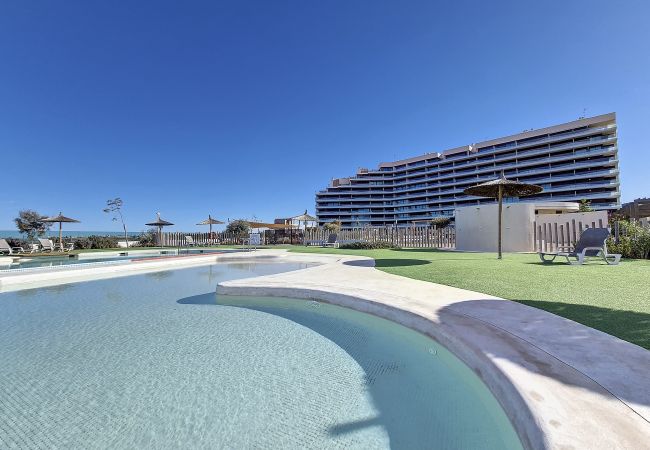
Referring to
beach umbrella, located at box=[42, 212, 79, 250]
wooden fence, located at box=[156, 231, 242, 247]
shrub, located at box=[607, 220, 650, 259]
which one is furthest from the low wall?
beach umbrella, located at box=[42, 212, 79, 250]

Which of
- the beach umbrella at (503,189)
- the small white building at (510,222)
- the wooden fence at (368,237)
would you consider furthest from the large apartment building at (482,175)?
the beach umbrella at (503,189)

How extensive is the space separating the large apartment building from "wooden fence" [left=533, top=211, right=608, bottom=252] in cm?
5205

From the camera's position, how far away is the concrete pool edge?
4.00 ft

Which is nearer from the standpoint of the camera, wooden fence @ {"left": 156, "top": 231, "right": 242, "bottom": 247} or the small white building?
the small white building

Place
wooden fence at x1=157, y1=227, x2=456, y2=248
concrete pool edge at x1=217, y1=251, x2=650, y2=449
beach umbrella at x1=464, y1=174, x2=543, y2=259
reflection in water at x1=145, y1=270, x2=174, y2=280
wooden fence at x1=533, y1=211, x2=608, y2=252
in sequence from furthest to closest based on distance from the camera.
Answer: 1. wooden fence at x1=157, y1=227, x2=456, y2=248
2. wooden fence at x1=533, y1=211, x2=608, y2=252
3. beach umbrella at x1=464, y1=174, x2=543, y2=259
4. reflection in water at x1=145, y1=270, x2=174, y2=280
5. concrete pool edge at x1=217, y1=251, x2=650, y2=449

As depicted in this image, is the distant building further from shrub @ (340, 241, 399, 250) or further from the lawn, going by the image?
shrub @ (340, 241, 399, 250)

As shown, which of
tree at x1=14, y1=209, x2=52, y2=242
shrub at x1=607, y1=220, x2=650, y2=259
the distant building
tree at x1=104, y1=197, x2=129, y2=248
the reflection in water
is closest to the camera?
the reflection in water

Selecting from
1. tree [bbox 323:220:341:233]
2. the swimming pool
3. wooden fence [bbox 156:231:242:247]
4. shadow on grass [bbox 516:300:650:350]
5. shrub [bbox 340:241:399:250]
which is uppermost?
tree [bbox 323:220:341:233]

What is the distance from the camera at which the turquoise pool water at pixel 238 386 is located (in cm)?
159

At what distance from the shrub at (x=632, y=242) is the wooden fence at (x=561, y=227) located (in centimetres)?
79

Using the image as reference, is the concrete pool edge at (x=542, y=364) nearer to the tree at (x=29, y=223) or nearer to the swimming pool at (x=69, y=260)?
the swimming pool at (x=69, y=260)

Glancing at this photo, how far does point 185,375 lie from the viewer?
2.35 meters

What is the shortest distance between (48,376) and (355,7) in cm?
1654

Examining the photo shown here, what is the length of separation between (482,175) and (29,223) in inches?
3203
